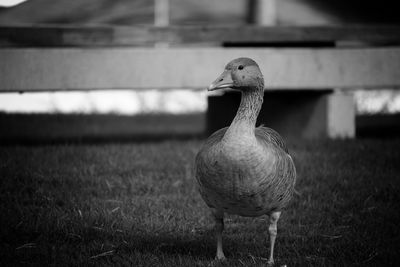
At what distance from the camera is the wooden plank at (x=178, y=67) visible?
24.7 ft

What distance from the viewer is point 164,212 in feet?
17.1

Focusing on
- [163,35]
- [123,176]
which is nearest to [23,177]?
[123,176]

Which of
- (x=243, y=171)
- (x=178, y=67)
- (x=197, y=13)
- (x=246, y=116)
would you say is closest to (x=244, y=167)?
(x=243, y=171)

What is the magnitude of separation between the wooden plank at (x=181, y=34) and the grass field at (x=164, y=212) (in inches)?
59.3

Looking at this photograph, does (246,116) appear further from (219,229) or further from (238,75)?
(219,229)

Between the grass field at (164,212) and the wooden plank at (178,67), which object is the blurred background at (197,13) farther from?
the grass field at (164,212)

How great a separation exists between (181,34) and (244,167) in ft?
15.4

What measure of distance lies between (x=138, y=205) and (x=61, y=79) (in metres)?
2.92

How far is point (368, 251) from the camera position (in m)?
4.30

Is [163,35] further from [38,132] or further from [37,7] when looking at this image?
[38,132]

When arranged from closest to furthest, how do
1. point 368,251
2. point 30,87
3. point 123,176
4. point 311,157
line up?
point 368,251 → point 123,176 → point 311,157 → point 30,87

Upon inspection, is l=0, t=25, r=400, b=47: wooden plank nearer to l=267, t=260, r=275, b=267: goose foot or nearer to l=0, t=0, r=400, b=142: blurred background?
l=0, t=0, r=400, b=142: blurred background

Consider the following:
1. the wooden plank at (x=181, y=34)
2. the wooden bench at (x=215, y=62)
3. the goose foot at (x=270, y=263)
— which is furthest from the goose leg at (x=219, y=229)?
the wooden plank at (x=181, y=34)

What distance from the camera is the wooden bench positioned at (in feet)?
25.1
